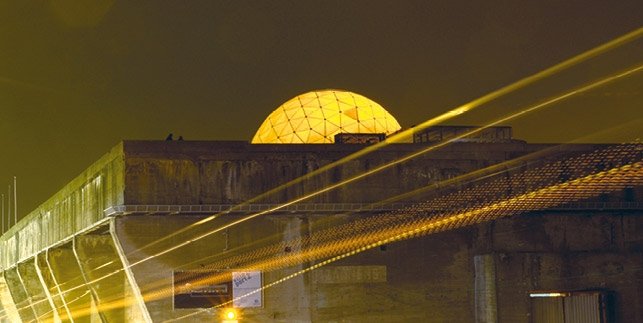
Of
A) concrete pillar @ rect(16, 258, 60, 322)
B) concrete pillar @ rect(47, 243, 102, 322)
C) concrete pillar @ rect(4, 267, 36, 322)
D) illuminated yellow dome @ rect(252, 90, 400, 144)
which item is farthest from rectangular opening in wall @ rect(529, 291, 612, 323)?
concrete pillar @ rect(4, 267, 36, 322)

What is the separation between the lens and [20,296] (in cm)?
7100

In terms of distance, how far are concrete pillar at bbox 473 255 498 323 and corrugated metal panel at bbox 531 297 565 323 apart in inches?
56.4

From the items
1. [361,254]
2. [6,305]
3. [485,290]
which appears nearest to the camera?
[485,290]

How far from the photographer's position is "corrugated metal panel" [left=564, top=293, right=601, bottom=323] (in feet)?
108

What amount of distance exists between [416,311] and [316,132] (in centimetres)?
987

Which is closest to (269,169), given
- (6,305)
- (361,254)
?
(361,254)

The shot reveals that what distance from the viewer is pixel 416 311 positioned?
32062mm

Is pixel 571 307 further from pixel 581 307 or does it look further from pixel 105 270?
pixel 105 270

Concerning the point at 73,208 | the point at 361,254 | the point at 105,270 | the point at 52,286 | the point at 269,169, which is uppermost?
the point at 269,169

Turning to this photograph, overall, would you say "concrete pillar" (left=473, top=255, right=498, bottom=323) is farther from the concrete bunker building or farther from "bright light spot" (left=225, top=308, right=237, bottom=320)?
"bright light spot" (left=225, top=308, right=237, bottom=320)

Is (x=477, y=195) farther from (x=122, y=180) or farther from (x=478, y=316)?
(x=122, y=180)

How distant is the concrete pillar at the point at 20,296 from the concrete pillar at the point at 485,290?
41.6 metres

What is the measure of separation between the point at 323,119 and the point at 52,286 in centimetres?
2092

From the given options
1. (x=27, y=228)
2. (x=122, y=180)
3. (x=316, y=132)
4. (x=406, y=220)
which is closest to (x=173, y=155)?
→ (x=122, y=180)
